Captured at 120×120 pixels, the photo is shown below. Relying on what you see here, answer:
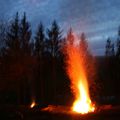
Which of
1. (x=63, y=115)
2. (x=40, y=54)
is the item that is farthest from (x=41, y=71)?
(x=63, y=115)

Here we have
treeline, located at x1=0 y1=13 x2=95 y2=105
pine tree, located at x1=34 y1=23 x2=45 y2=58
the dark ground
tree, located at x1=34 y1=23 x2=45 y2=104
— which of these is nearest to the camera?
the dark ground

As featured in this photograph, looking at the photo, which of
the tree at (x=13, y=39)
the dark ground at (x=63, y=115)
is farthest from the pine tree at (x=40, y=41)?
the dark ground at (x=63, y=115)

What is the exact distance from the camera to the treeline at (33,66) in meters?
55.2

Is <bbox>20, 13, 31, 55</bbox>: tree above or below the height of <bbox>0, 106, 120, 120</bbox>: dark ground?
above

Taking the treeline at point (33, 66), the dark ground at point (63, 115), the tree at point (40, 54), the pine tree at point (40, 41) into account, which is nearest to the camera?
the dark ground at point (63, 115)

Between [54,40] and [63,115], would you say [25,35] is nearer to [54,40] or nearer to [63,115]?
[54,40]

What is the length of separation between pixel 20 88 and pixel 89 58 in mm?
12672

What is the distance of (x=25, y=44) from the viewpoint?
6506 cm

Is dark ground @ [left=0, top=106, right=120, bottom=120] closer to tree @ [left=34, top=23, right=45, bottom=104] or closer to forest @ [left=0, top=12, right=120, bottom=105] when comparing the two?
forest @ [left=0, top=12, right=120, bottom=105]

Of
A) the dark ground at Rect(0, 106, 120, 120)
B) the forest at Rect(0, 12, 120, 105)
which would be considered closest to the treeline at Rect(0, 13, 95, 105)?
the forest at Rect(0, 12, 120, 105)

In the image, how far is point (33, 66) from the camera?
61375 mm

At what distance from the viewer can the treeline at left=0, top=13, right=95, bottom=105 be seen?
55250mm

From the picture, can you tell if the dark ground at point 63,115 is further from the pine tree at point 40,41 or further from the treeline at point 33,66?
A: the pine tree at point 40,41

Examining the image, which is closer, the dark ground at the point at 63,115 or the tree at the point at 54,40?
the dark ground at the point at 63,115
